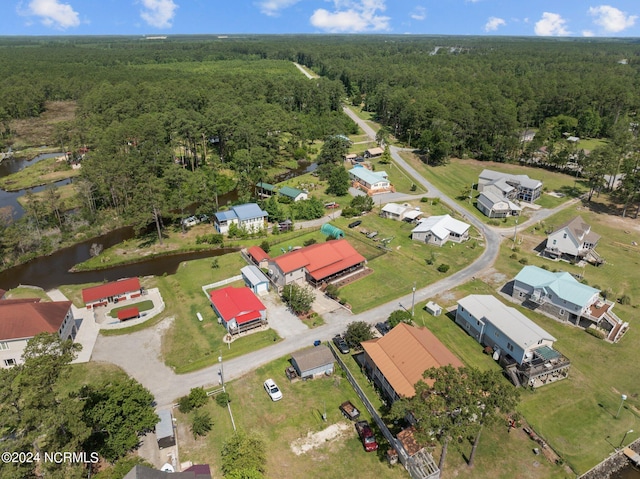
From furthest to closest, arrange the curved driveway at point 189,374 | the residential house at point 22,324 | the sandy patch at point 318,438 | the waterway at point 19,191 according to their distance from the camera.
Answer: the waterway at point 19,191 < the residential house at point 22,324 < the curved driveway at point 189,374 < the sandy patch at point 318,438

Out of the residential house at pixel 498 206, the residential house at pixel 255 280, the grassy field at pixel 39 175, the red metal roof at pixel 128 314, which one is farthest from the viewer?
the grassy field at pixel 39 175

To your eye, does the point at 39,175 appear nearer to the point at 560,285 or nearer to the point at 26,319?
the point at 26,319

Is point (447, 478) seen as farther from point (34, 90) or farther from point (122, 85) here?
point (34, 90)

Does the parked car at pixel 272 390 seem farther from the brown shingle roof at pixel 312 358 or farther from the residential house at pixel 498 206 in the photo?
the residential house at pixel 498 206

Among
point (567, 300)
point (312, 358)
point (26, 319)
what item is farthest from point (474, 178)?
point (26, 319)

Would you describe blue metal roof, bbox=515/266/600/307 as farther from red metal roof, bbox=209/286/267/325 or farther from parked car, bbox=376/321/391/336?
red metal roof, bbox=209/286/267/325

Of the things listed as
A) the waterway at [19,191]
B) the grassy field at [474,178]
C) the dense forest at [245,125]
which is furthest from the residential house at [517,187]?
the waterway at [19,191]
